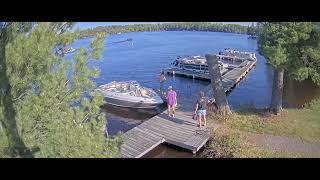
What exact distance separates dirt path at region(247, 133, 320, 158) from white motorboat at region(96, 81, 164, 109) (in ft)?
28.8

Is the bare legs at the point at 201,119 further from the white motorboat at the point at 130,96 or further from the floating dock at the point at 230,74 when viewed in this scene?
the floating dock at the point at 230,74

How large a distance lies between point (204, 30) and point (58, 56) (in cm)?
7512

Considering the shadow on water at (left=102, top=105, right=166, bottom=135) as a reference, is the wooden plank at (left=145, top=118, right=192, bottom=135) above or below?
above

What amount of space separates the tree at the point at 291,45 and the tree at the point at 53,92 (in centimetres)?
900

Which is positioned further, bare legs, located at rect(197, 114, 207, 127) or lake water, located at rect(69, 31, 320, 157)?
lake water, located at rect(69, 31, 320, 157)

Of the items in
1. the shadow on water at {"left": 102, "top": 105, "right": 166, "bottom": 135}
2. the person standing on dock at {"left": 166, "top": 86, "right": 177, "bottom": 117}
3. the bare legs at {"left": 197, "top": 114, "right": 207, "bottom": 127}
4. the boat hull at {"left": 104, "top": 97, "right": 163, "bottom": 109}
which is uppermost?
the person standing on dock at {"left": 166, "top": 86, "right": 177, "bottom": 117}

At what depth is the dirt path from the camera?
561 inches

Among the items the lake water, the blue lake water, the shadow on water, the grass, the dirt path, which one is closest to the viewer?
the dirt path

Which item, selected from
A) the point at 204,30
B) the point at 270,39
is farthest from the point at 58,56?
the point at 204,30

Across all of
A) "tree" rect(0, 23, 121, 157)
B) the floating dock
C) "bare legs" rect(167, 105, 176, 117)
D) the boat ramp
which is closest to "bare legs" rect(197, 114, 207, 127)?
the boat ramp

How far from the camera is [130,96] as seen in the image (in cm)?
2438

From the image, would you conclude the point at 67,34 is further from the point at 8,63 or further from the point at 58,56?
the point at 8,63

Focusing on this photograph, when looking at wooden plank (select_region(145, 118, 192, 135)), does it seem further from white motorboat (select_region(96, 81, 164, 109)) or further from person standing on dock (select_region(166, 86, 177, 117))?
white motorboat (select_region(96, 81, 164, 109))
